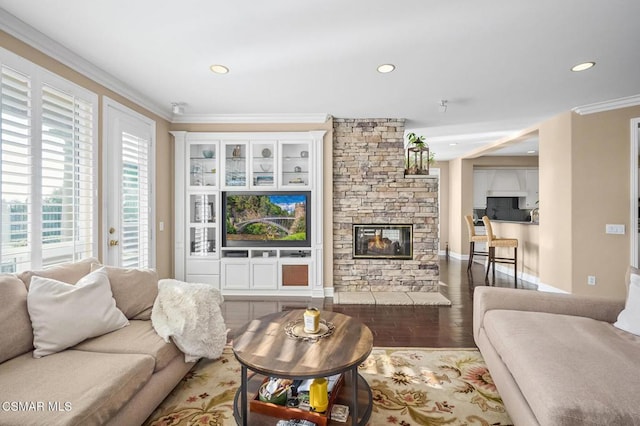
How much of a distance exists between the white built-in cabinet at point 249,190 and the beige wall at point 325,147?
86 millimetres

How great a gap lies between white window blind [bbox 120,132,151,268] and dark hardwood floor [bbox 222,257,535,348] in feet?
4.04

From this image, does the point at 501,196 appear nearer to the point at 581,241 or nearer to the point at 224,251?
the point at 581,241

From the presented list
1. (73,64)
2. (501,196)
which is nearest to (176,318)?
(73,64)

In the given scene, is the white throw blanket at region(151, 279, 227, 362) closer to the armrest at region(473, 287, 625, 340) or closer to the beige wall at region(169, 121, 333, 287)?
the armrest at region(473, 287, 625, 340)

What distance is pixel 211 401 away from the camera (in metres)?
1.94

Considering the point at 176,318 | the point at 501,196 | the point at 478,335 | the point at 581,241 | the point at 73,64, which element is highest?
the point at 73,64

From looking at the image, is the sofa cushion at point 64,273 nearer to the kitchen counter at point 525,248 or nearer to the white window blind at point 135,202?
the white window blind at point 135,202

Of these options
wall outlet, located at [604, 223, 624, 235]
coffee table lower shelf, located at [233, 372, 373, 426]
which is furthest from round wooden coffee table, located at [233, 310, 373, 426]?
wall outlet, located at [604, 223, 624, 235]

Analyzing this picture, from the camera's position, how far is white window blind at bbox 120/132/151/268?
331 cm

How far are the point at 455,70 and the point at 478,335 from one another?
2.43 meters

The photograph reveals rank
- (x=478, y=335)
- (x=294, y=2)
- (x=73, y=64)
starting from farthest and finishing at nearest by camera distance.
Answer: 1. (x=73, y=64)
2. (x=478, y=335)
3. (x=294, y=2)

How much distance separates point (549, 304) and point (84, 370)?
301 centimetres

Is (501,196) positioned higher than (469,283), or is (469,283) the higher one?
(501,196)

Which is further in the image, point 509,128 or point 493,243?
point 493,243
